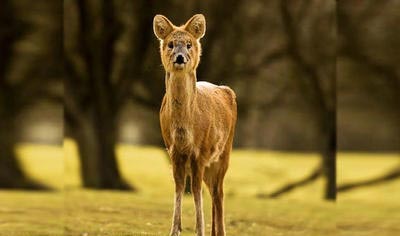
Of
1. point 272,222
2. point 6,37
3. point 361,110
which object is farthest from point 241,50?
point 6,37

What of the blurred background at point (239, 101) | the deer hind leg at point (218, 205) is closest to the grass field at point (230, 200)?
the blurred background at point (239, 101)

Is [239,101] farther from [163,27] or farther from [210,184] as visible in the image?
[163,27]

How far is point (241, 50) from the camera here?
8.25 meters

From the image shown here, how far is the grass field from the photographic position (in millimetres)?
7430

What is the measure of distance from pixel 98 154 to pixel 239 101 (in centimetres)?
171

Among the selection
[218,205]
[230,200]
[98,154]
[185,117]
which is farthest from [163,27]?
[98,154]

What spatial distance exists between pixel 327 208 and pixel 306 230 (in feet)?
1.68

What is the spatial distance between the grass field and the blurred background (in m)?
0.02

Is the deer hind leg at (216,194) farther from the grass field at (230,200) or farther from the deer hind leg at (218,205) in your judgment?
the grass field at (230,200)

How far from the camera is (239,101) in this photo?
8.09 metres

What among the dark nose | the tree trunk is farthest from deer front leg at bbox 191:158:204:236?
the tree trunk

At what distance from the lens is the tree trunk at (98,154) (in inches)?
331

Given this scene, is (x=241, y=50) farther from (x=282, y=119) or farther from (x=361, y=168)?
(x=361, y=168)

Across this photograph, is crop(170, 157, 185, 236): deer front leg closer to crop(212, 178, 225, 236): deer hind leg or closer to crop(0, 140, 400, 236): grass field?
crop(212, 178, 225, 236): deer hind leg
